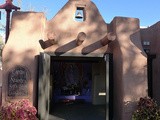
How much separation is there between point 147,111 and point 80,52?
3722 millimetres

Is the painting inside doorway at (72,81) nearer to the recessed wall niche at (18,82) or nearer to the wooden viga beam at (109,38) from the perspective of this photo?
the wooden viga beam at (109,38)

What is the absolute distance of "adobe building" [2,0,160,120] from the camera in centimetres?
953

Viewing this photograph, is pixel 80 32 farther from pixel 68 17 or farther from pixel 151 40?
pixel 151 40

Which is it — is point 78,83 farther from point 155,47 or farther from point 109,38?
point 109,38

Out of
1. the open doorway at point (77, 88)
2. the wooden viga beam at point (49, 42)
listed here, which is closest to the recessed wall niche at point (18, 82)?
the wooden viga beam at point (49, 42)

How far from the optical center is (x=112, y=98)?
1020cm

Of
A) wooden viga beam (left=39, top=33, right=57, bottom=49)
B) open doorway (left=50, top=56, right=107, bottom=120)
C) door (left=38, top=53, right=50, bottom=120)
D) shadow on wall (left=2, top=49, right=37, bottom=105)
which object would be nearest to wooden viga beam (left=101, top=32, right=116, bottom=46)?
wooden viga beam (left=39, top=33, right=57, bottom=49)

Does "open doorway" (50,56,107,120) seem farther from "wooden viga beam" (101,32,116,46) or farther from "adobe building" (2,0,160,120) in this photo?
"wooden viga beam" (101,32,116,46)

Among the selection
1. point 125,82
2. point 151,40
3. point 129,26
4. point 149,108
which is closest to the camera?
point 149,108

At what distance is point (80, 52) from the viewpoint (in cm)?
1050

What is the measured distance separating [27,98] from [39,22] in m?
3.16

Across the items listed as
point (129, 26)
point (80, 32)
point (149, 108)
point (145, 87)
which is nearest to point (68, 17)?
point (80, 32)

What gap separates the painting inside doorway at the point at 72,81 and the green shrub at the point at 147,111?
24.8 ft

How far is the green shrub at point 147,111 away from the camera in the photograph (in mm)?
9008
